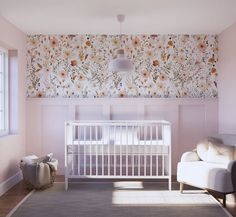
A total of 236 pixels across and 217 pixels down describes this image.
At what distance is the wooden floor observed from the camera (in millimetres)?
3822

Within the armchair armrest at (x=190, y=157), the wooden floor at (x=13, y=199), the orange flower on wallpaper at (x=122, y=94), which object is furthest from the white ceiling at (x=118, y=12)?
the wooden floor at (x=13, y=199)

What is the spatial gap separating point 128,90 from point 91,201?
6.60ft

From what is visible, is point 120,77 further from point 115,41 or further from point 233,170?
point 233,170

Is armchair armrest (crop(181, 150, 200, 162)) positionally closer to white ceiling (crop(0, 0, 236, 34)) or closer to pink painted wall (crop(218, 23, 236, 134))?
pink painted wall (crop(218, 23, 236, 134))

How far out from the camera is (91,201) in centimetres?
418

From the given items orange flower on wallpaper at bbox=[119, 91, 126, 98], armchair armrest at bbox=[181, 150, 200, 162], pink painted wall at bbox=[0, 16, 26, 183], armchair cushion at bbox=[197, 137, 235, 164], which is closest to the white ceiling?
pink painted wall at bbox=[0, 16, 26, 183]

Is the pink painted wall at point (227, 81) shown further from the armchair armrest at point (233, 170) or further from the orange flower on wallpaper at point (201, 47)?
the armchair armrest at point (233, 170)

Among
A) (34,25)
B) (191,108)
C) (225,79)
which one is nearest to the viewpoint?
(34,25)

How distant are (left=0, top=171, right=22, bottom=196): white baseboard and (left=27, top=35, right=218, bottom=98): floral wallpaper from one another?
1225 millimetres

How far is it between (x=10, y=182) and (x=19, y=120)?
89 centimetres

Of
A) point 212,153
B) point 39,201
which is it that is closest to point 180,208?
point 212,153

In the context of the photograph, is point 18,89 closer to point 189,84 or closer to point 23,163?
point 23,163

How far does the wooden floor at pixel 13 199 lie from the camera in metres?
3.82

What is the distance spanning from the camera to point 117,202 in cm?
414
